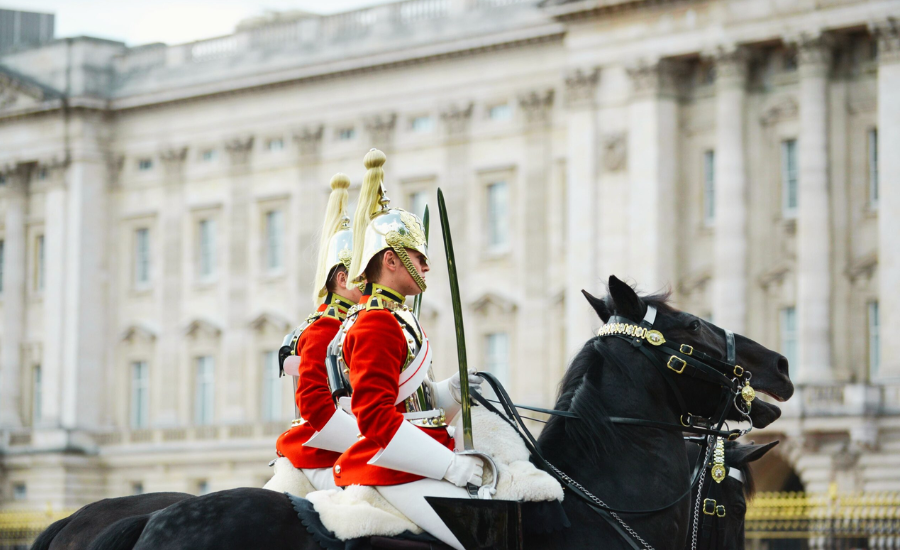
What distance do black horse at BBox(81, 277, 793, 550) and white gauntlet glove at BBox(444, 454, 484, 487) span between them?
0.34 meters

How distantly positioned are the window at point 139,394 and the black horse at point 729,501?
38429mm

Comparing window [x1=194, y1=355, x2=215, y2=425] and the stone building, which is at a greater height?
the stone building

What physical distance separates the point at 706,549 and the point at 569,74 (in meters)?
28.4

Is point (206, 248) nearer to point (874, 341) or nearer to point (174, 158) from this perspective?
point (174, 158)

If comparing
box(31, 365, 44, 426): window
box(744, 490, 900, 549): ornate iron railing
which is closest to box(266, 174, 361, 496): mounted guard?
box(744, 490, 900, 549): ornate iron railing

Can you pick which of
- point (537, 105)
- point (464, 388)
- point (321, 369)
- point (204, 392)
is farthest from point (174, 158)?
point (464, 388)

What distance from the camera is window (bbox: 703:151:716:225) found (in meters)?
35.0

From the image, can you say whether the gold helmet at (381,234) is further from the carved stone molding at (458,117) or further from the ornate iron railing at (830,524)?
the carved stone molding at (458,117)

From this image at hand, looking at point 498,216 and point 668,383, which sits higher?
point 498,216

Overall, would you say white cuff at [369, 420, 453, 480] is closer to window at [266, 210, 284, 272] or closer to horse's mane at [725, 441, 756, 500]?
horse's mane at [725, 441, 756, 500]

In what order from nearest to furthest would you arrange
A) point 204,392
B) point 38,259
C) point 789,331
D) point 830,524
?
point 830,524 < point 789,331 < point 204,392 < point 38,259

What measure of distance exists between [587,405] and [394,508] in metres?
0.91

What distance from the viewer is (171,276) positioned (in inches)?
1796

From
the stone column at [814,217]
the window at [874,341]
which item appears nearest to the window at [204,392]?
the stone column at [814,217]
